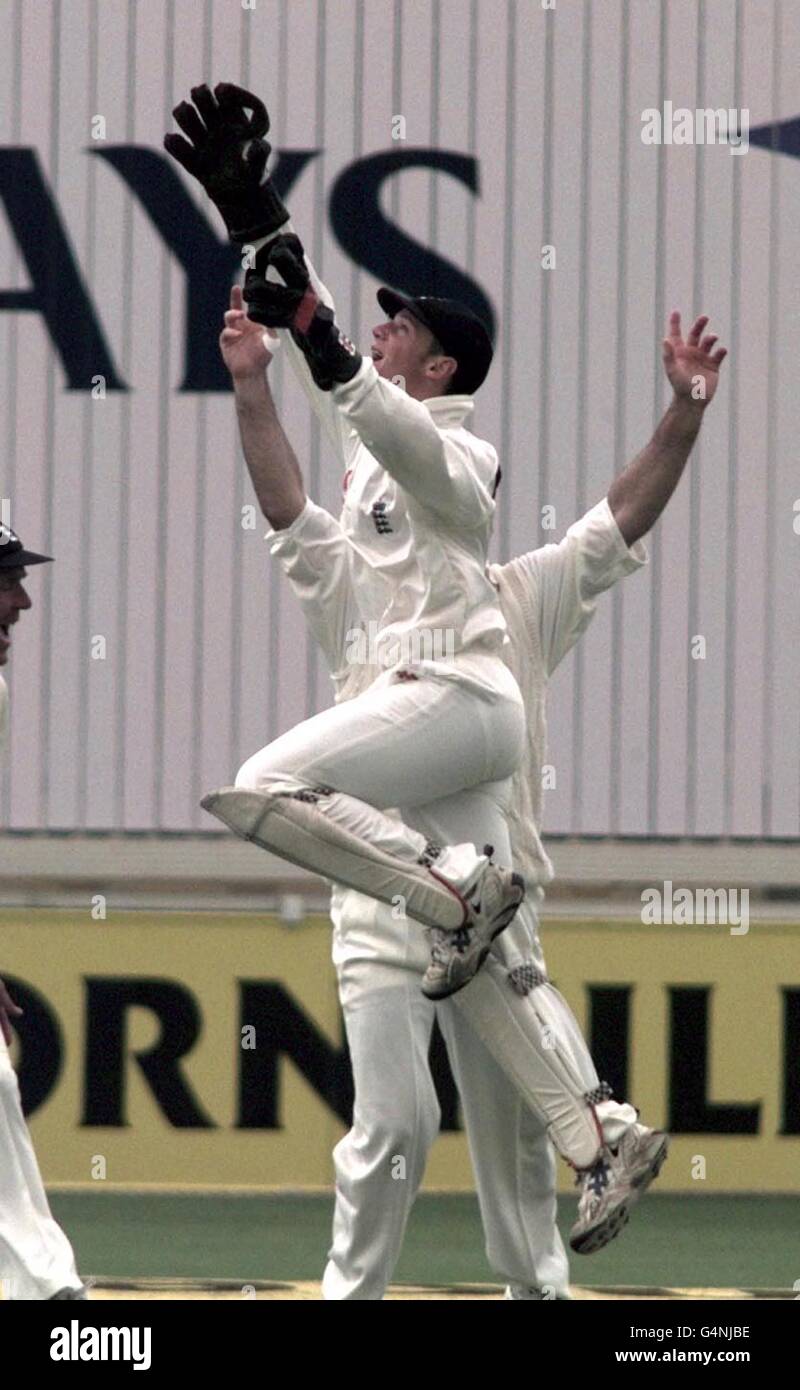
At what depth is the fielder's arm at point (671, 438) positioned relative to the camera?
898cm

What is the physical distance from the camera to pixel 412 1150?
334 inches

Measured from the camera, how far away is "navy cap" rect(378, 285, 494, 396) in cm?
862

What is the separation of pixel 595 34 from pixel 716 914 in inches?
132

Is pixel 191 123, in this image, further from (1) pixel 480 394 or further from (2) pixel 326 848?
(1) pixel 480 394

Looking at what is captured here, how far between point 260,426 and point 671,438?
1111 mm

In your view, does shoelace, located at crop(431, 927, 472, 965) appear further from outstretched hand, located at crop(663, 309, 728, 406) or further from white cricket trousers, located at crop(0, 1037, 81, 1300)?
outstretched hand, located at crop(663, 309, 728, 406)

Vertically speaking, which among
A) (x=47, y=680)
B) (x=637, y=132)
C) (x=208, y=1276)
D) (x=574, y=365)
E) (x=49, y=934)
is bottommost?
(x=208, y=1276)

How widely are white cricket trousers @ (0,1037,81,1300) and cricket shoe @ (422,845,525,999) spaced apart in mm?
1079

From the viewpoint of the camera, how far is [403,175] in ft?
41.4

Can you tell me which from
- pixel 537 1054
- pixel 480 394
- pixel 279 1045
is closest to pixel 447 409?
pixel 537 1054

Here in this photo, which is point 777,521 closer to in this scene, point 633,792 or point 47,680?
point 633,792

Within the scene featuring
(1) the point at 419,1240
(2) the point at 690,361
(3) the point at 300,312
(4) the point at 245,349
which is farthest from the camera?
(1) the point at 419,1240
